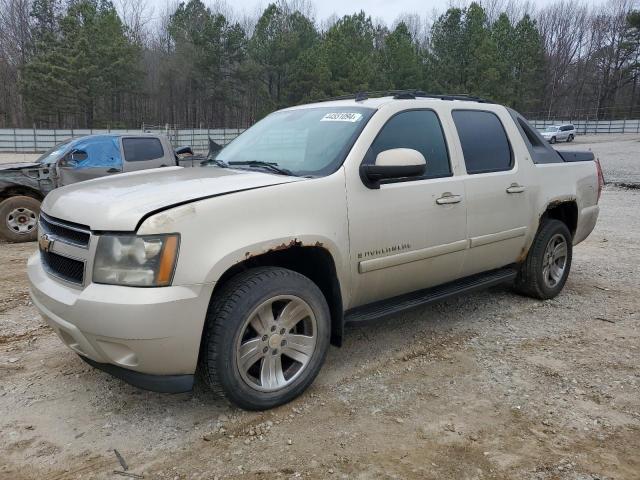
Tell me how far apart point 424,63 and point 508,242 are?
179 ft

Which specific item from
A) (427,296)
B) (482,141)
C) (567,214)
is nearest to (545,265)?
(567,214)

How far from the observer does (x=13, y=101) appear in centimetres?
5241

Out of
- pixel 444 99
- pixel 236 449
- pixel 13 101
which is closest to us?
pixel 236 449

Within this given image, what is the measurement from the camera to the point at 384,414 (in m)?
3.02

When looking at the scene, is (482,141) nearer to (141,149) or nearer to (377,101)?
(377,101)

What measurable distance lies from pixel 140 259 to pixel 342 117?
1.79 m

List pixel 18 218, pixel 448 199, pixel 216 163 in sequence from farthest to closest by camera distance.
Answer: pixel 18 218 < pixel 216 163 < pixel 448 199

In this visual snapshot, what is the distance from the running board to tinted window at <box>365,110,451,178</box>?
878mm

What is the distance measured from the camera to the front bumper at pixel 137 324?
2487mm

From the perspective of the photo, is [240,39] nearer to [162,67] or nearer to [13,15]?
[162,67]

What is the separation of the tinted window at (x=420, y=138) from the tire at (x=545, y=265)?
1.55 m

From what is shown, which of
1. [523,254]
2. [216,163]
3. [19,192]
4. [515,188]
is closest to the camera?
[216,163]

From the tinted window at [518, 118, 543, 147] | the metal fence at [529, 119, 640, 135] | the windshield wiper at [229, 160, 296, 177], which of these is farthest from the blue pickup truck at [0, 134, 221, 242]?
the metal fence at [529, 119, 640, 135]

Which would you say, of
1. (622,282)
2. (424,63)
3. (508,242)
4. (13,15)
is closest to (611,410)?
(508,242)
